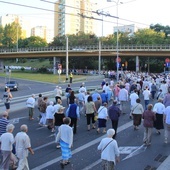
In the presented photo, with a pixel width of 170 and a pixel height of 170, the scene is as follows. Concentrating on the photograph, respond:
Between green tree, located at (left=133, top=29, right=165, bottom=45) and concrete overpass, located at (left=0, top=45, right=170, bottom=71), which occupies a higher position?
green tree, located at (left=133, top=29, right=165, bottom=45)

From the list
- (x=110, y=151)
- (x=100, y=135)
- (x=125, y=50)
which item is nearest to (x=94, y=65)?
(x=125, y=50)

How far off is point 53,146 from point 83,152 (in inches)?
56.3

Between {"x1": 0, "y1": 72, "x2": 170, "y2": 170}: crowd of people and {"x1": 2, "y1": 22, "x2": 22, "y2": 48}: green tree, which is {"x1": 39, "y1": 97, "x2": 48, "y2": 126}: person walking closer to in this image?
{"x1": 0, "y1": 72, "x2": 170, "y2": 170}: crowd of people

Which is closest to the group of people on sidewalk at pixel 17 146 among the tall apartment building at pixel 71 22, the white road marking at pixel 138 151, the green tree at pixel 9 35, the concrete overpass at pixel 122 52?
the white road marking at pixel 138 151

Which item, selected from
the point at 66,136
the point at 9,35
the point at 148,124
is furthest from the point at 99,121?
the point at 9,35

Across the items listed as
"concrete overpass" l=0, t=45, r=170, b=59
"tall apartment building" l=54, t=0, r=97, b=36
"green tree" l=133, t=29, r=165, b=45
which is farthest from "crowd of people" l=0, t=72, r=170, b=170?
"tall apartment building" l=54, t=0, r=97, b=36

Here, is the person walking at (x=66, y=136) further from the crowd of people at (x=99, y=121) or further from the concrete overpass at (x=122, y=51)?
the concrete overpass at (x=122, y=51)

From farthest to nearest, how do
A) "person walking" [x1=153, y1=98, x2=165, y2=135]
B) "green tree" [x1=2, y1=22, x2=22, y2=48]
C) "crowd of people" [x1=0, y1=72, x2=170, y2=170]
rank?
1. "green tree" [x1=2, y1=22, x2=22, y2=48]
2. "person walking" [x1=153, y1=98, x2=165, y2=135]
3. "crowd of people" [x1=0, y1=72, x2=170, y2=170]

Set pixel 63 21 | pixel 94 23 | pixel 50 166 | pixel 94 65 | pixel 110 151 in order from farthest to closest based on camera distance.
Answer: pixel 94 23, pixel 63 21, pixel 94 65, pixel 50 166, pixel 110 151

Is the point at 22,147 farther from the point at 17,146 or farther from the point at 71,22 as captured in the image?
the point at 71,22

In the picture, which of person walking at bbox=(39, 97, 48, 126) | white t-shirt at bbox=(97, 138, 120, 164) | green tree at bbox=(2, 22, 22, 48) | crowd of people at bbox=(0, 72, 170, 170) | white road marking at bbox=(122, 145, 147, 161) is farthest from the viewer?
green tree at bbox=(2, 22, 22, 48)

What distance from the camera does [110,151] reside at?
767 cm

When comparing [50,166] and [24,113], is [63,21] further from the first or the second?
[50,166]

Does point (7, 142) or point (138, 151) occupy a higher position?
point (7, 142)
